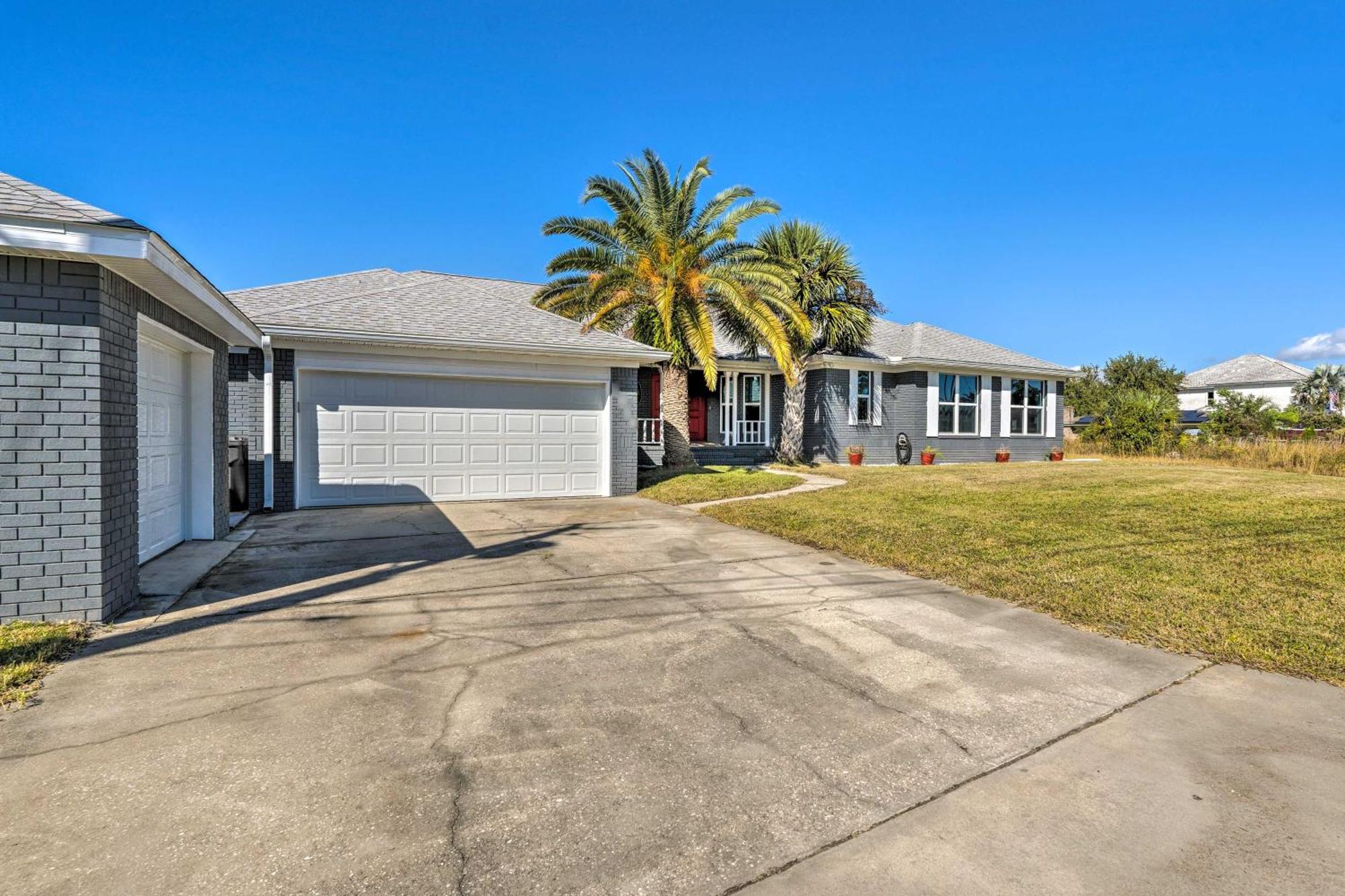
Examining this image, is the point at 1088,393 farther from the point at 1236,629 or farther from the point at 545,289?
the point at 1236,629

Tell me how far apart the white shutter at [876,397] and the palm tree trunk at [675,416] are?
710cm

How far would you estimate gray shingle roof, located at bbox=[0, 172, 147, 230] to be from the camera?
4.27m

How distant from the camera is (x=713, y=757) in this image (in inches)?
119

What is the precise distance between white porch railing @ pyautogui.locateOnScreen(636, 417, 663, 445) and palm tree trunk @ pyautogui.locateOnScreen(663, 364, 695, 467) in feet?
2.05

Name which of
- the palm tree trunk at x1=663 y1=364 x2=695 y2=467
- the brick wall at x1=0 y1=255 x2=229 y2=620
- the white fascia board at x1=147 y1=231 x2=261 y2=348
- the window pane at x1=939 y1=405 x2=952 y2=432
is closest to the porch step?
the palm tree trunk at x1=663 y1=364 x2=695 y2=467

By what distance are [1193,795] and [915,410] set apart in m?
18.5

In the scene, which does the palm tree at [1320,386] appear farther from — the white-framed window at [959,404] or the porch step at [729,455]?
the porch step at [729,455]

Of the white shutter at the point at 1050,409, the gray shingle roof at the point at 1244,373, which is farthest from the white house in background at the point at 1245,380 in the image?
the white shutter at the point at 1050,409

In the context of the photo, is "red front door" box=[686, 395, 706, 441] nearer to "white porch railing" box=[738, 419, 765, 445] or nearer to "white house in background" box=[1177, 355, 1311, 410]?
"white porch railing" box=[738, 419, 765, 445]

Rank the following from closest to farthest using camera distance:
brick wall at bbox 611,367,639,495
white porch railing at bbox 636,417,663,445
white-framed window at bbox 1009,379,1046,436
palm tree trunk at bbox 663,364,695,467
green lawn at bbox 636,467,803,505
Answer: green lawn at bbox 636,467,803,505
brick wall at bbox 611,367,639,495
palm tree trunk at bbox 663,364,695,467
white porch railing at bbox 636,417,663,445
white-framed window at bbox 1009,379,1046,436

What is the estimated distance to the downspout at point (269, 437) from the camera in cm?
1062

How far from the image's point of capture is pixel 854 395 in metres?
19.8

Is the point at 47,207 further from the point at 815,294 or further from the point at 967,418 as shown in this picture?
the point at 967,418

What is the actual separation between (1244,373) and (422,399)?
5776 centimetres
